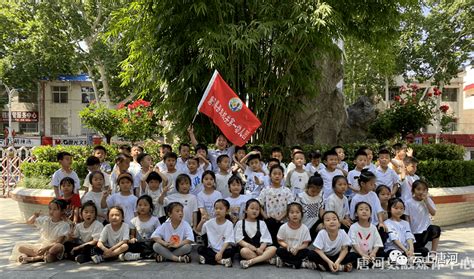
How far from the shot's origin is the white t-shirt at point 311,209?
511cm

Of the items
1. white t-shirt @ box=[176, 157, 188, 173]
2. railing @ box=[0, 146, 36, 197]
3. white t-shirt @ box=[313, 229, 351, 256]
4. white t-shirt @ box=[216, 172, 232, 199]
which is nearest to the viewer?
white t-shirt @ box=[313, 229, 351, 256]

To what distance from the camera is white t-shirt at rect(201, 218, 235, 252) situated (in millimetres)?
4727

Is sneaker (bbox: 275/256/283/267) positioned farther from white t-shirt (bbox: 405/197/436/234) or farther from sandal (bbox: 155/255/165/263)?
white t-shirt (bbox: 405/197/436/234)

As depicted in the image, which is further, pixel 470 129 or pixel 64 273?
pixel 470 129

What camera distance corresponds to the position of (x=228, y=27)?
22.2 feet

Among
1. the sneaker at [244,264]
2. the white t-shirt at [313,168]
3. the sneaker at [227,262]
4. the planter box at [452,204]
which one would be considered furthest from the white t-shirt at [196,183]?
the planter box at [452,204]

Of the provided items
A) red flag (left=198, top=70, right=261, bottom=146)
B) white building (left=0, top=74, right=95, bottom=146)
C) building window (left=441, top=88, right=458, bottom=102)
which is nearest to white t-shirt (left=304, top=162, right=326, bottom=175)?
red flag (left=198, top=70, right=261, bottom=146)

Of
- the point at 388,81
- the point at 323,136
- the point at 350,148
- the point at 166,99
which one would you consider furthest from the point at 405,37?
the point at 166,99

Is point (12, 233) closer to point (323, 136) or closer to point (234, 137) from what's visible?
point (234, 137)

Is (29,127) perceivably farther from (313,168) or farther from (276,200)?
(276,200)

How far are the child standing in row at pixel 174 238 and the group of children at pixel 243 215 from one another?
0.4 inches

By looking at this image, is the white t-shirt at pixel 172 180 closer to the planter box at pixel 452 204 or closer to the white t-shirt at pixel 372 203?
the white t-shirt at pixel 372 203

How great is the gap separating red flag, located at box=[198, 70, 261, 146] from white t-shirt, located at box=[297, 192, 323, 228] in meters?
1.65

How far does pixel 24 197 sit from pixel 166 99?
3.05 meters
